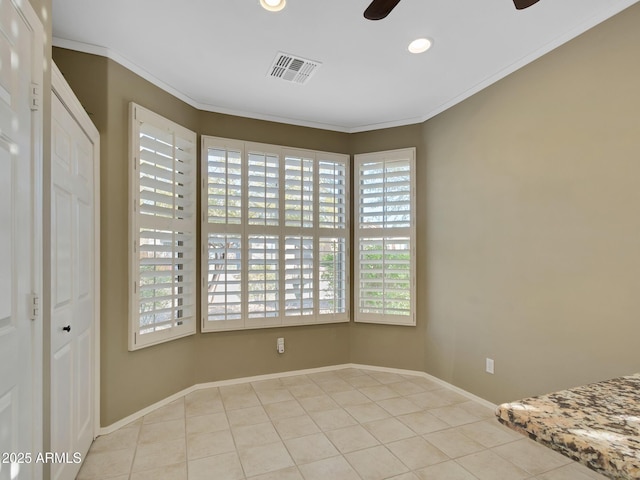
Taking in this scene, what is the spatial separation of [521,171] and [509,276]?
2.68ft

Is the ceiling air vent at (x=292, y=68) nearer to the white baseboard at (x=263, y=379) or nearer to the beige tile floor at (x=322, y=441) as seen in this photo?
the beige tile floor at (x=322, y=441)

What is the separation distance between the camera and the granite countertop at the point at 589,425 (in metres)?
0.72

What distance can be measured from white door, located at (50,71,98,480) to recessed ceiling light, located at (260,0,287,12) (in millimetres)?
1182

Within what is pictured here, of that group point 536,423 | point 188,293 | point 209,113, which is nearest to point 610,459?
point 536,423

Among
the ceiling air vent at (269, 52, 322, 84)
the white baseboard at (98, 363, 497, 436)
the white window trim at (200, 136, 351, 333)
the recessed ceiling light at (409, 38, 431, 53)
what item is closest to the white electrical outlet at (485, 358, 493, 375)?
the white baseboard at (98, 363, 497, 436)

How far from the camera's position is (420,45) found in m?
2.52

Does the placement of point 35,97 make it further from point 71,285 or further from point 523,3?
point 523,3

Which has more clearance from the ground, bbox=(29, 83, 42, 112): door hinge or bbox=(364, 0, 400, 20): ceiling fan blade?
bbox=(364, 0, 400, 20): ceiling fan blade

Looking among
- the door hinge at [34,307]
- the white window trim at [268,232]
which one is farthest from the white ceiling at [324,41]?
the door hinge at [34,307]

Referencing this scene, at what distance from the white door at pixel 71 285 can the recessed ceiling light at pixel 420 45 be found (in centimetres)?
215

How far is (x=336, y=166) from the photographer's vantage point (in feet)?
13.4

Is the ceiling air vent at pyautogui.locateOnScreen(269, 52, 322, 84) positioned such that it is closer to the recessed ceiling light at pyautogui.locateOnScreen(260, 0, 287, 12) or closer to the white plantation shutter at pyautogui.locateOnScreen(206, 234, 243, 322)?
the recessed ceiling light at pyautogui.locateOnScreen(260, 0, 287, 12)

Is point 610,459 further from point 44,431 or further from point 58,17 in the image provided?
point 58,17

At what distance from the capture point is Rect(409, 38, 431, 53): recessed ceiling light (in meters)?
2.46
